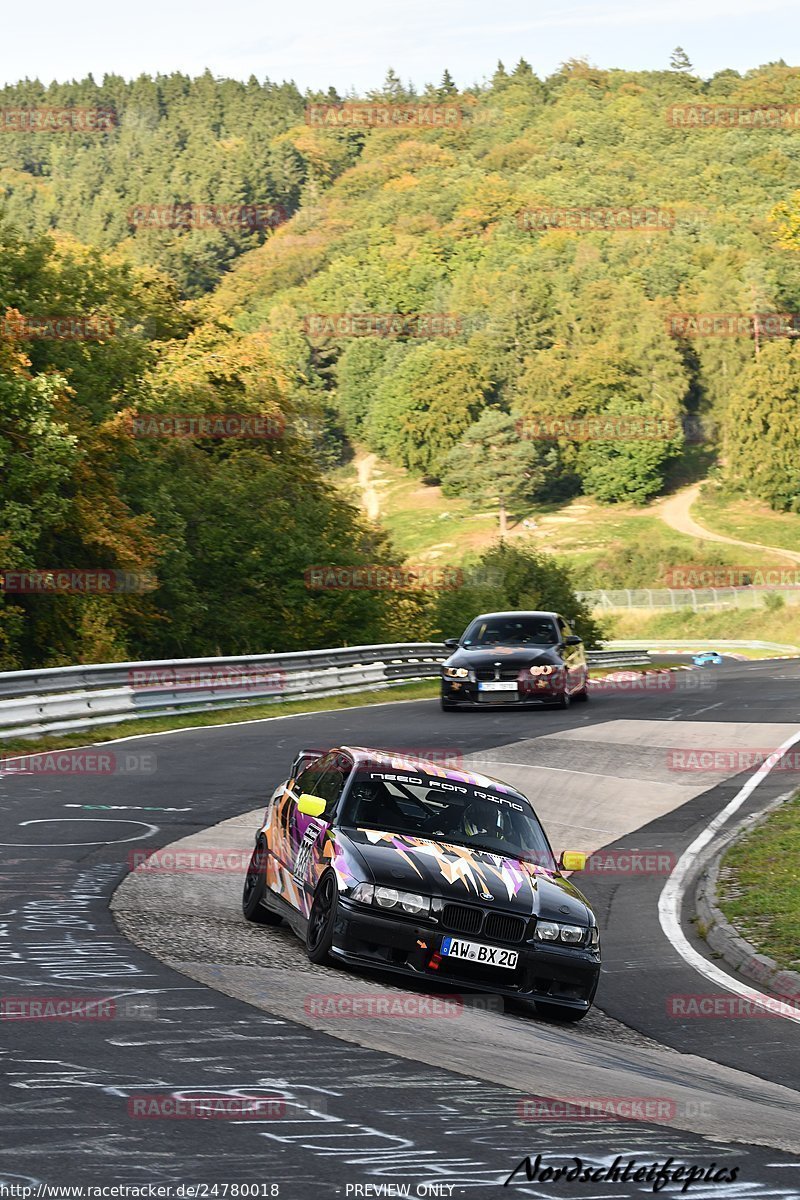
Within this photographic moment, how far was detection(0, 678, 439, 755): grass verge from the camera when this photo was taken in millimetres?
21250

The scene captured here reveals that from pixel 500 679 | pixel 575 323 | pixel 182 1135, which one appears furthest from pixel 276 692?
pixel 575 323

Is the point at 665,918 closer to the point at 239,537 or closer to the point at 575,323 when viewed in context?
the point at 239,537

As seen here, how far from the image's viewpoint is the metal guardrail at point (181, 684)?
21.5 m

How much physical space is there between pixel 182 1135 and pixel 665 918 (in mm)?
8036

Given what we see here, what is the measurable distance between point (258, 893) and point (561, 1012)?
2510 mm

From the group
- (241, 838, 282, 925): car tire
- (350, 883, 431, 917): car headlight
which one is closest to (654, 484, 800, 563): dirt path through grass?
(241, 838, 282, 925): car tire

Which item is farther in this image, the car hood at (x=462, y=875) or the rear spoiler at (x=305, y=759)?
the rear spoiler at (x=305, y=759)

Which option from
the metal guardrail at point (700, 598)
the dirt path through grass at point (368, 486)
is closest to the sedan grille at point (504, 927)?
the metal guardrail at point (700, 598)

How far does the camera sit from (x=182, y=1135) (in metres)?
5.32

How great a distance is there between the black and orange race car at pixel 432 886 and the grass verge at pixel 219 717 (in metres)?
11.2

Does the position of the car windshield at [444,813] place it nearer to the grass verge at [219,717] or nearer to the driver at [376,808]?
the driver at [376,808]

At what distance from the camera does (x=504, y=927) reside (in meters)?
8.93

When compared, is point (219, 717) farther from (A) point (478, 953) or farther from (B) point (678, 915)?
(A) point (478, 953)

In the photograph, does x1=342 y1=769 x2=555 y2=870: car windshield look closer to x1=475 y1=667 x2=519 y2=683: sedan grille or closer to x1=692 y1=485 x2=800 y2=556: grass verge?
x1=475 y1=667 x2=519 y2=683: sedan grille
